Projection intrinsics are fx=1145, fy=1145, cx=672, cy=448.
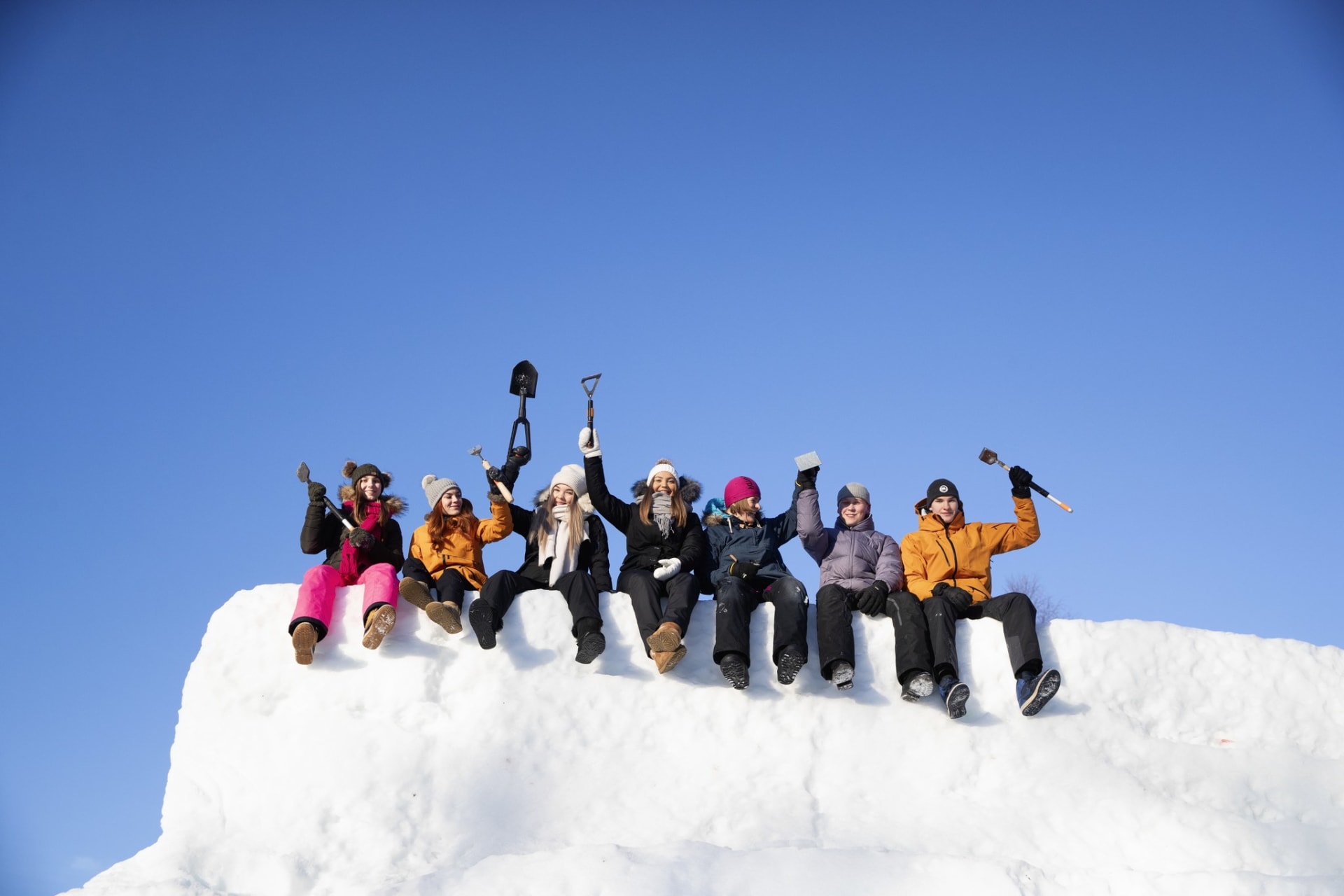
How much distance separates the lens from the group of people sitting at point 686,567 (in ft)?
24.0

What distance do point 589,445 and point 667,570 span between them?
1227 mm

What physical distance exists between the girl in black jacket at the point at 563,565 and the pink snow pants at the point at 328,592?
603mm

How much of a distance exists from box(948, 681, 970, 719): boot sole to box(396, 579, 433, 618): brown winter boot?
3348mm

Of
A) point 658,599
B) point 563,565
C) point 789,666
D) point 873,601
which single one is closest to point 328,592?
point 563,565

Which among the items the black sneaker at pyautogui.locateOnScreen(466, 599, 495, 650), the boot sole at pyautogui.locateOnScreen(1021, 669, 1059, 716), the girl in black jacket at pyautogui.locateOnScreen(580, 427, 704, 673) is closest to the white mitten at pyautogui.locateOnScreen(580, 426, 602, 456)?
the girl in black jacket at pyautogui.locateOnScreen(580, 427, 704, 673)

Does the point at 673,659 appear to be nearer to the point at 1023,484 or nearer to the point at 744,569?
the point at 744,569

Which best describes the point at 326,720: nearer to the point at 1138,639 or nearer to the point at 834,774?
the point at 834,774

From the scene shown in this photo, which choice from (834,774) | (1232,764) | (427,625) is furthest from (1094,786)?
(427,625)

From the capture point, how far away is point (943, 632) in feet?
24.6

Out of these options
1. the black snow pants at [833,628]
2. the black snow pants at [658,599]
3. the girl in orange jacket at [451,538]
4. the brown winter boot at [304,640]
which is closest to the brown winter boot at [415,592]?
the girl in orange jacket at [451,538]

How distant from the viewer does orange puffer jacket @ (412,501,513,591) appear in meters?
8.15

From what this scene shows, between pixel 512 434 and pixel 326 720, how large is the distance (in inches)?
115

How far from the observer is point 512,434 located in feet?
30.4

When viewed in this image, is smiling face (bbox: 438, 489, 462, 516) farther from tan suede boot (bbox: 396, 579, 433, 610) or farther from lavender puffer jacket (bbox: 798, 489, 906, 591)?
lavender puffer jacket (bbox: 798, 489, 906, 591)
